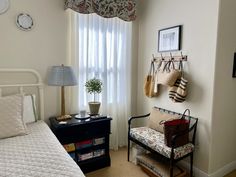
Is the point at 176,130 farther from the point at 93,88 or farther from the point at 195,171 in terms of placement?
the point at 93,88

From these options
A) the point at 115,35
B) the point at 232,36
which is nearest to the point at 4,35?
the point at 115,35

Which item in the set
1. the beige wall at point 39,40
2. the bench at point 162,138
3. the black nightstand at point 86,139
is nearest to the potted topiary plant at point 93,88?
the black nightstand at point 86,139

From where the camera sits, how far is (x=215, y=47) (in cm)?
205

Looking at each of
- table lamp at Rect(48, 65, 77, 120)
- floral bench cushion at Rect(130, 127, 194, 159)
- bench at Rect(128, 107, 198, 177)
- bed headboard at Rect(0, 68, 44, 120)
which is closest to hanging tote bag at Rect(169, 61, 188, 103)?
bench at Rect(128, 107, 198, 177)

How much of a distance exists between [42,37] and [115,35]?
100 cm

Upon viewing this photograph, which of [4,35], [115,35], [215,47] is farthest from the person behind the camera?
[115,35]

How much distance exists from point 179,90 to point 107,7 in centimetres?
Answer: 144

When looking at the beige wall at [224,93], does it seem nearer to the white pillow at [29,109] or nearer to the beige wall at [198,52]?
the beige wall at [198,52]

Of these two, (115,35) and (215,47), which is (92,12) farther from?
(215,47)

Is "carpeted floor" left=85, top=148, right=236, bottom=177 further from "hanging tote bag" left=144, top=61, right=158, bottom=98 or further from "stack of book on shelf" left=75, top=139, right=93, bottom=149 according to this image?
"hanging tote bag" left=144, top=61, right=158, bottom=98

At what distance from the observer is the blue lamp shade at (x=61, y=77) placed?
2201mm

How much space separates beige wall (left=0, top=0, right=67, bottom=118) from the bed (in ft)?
2.71

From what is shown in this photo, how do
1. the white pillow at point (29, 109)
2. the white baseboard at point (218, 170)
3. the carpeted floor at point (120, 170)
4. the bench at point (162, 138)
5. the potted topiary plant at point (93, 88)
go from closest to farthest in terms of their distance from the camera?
the bench at point (162, 138) < the white pillow at point (29, 109) < the white baseboard at point (218, 170) < the carpeted floor at point (120, 170) < the potted topiary plant at point (93, 88)

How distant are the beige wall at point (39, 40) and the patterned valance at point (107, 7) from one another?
22 cm
